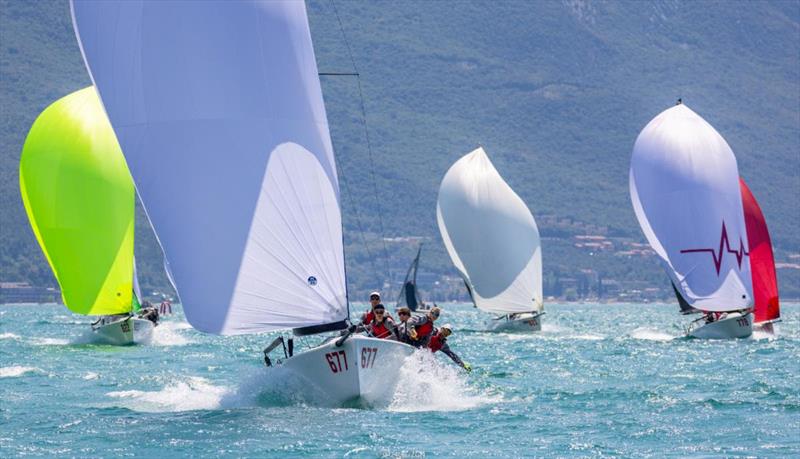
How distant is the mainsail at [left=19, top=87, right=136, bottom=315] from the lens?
3562 cm

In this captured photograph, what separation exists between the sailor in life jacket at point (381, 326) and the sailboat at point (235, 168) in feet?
2.40

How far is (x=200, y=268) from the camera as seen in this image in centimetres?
1898

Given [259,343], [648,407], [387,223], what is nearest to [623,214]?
[387,223]

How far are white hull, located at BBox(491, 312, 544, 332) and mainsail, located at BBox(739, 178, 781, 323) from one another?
8728 millimetres

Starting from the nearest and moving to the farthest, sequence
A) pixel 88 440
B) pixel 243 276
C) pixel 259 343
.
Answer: pixel 88 440 < pixel 243 276 < pixel 259 343

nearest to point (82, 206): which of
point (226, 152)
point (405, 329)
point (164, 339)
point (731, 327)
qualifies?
point (164, 339)

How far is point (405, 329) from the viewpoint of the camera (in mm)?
20828

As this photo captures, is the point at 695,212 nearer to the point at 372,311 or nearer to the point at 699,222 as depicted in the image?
the point at 699,222

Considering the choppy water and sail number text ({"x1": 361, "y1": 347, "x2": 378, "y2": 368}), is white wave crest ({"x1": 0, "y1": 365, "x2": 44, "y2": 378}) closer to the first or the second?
the choppy water

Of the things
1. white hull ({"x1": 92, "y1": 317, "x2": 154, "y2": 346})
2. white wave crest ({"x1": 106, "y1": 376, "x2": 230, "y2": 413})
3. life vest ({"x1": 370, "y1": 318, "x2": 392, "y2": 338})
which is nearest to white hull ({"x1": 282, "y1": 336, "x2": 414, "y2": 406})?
life vest ({"x1": 370, "y1": 318, "x2": 392, "y2": 338})

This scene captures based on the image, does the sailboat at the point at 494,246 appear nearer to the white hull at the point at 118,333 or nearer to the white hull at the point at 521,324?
the white hull at the point at 521,324

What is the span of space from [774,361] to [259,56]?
15789 mm

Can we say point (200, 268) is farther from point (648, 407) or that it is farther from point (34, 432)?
point (648, 407)

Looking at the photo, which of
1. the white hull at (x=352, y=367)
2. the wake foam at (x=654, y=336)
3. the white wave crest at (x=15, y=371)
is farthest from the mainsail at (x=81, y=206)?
the white hull at (x=352, y=367)
